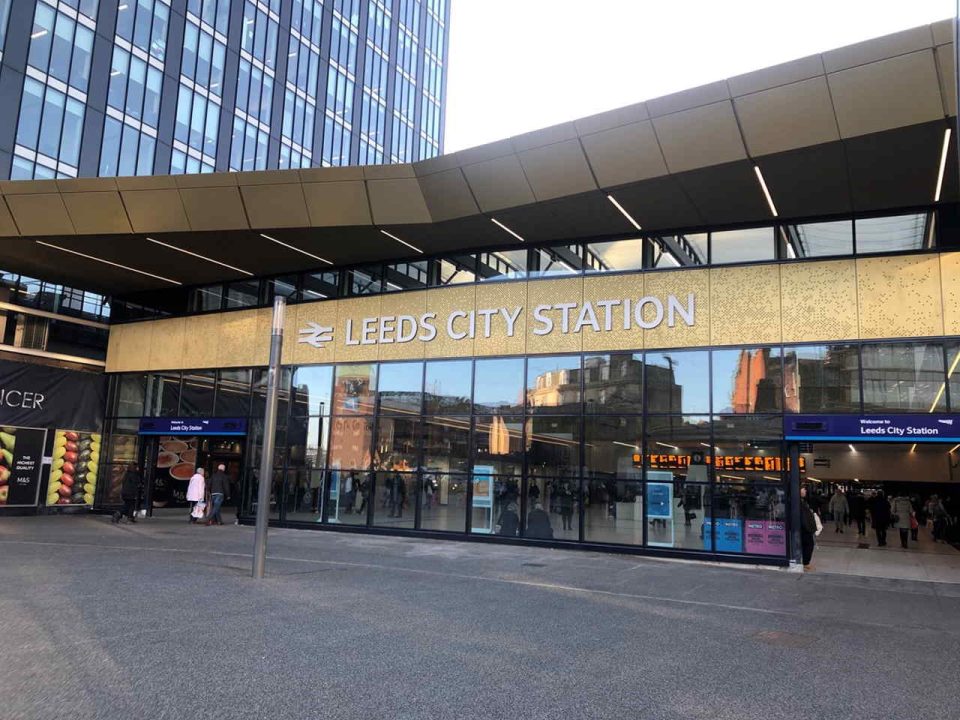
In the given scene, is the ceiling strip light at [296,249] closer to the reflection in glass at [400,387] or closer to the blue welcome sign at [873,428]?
the reflection in glass at [400,387]

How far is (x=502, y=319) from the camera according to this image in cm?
1727

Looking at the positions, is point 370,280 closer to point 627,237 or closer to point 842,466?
point 627,237

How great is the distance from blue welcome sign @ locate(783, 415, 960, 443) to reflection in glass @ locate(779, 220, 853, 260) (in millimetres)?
3289

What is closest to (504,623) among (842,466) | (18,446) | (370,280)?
(370,280)

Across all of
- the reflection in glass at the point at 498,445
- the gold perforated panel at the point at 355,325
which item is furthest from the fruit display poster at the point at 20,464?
the reflection in glass at the point at 498,445

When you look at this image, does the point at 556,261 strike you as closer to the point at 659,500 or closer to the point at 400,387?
the point at 400,387

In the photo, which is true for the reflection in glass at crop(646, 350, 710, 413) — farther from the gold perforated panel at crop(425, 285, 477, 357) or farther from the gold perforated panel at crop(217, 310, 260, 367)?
the gold perforated panel at crop(217, 310, 260, 367)

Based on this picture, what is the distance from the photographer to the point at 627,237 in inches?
644

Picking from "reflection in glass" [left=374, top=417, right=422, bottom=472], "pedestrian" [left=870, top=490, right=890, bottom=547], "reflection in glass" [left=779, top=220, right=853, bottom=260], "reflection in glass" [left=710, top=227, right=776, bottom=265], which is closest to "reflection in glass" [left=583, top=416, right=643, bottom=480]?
"reflection in glass" [left=710, top=227, right=776, bottom=265]

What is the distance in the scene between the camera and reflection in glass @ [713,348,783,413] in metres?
14.4

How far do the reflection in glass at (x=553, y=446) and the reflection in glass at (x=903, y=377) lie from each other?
5.78 metres

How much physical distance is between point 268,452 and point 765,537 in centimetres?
961

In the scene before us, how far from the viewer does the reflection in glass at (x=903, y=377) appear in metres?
13.3

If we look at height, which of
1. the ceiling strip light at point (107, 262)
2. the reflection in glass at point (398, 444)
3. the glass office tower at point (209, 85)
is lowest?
the reflection in glass at point (398, 444)
